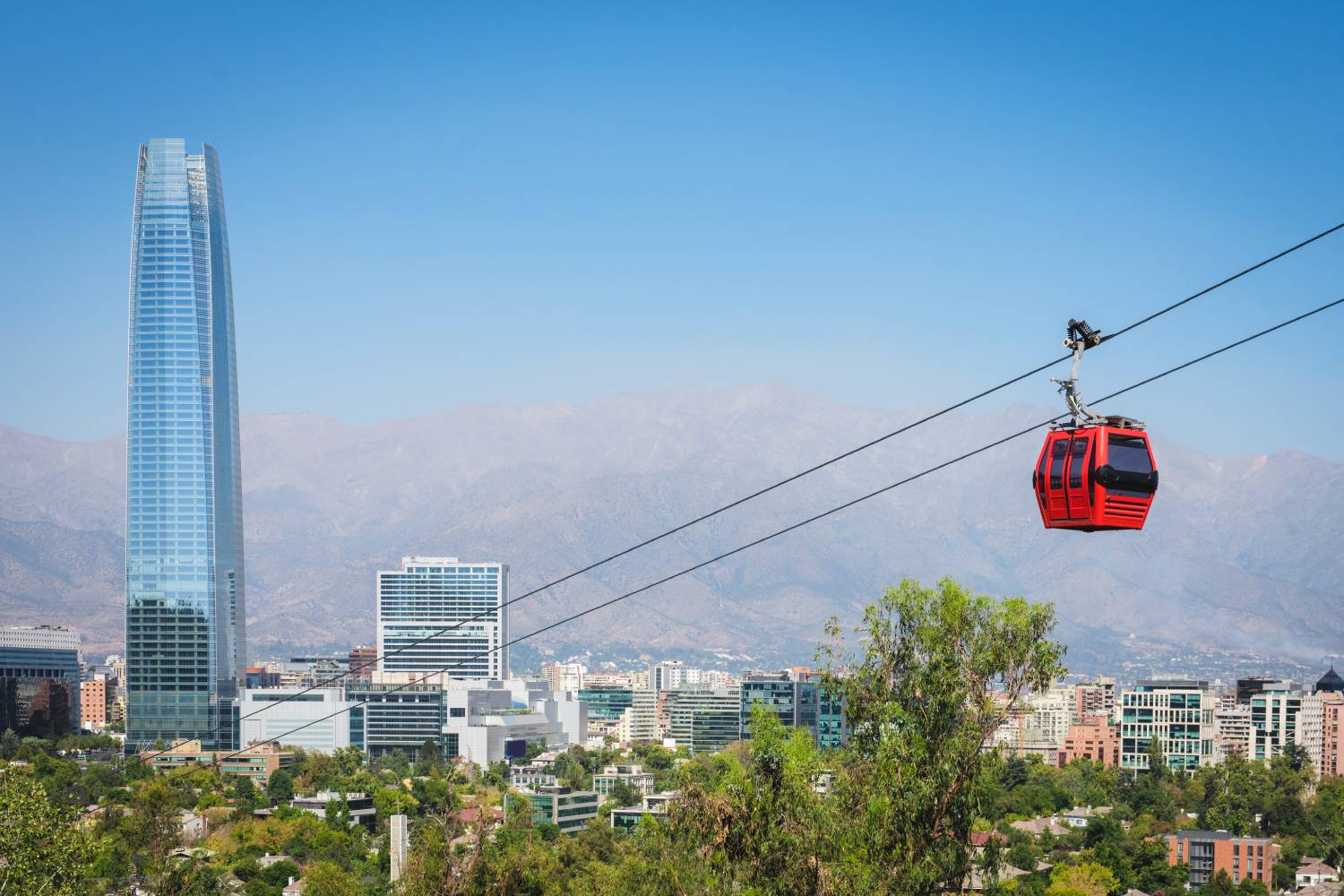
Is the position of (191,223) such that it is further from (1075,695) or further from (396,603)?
(1075,695)

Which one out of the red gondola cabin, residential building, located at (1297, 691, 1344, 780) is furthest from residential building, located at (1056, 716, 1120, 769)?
the red gondola cabin

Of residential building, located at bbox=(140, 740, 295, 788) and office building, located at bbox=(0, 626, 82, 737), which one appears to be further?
office building, located at bbox=(0, 626, 82, 737)

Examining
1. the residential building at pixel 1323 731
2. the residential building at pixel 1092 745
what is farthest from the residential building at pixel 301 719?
the residential building at pixel 1323 731

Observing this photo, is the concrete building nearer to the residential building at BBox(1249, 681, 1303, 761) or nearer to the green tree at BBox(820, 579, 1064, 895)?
the residential building at BBox(1249, 681, 1303, 761)

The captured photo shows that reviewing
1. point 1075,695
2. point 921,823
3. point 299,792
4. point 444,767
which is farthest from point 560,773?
point 921,823

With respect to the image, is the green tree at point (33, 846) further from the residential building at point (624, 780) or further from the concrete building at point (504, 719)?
the concrete building at point (504, 719)

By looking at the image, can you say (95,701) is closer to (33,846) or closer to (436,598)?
(436,598)

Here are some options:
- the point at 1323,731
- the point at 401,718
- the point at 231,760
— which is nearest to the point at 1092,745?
the point at 1323,731
